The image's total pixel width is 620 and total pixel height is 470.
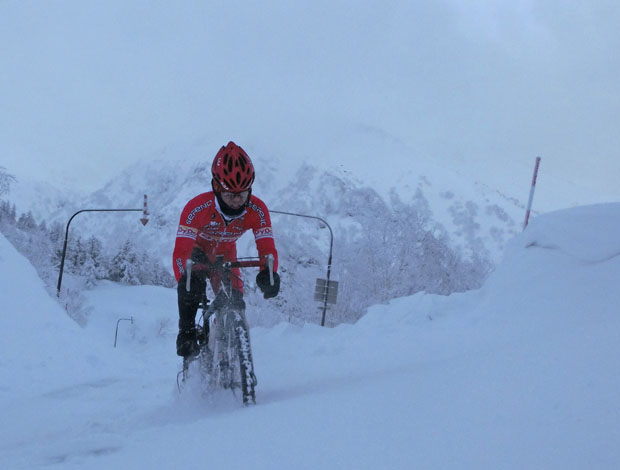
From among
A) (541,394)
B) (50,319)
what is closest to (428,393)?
(541,394)

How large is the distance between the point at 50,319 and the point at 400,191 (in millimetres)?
194127

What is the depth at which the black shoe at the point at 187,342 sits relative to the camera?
4.71m

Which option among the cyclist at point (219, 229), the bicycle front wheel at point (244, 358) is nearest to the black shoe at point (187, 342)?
the cyclist at point (219, 229)

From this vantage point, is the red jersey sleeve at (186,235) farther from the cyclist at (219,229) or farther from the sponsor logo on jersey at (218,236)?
→ the sponsor logo on jersey at (218,236)

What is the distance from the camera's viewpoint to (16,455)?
325 centimetres

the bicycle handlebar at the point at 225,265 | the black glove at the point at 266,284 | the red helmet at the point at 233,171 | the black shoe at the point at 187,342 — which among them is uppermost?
the red helmet at the point at 233,171

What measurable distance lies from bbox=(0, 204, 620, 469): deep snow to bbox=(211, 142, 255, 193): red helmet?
1.80m

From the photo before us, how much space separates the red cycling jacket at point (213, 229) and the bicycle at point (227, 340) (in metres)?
0.23

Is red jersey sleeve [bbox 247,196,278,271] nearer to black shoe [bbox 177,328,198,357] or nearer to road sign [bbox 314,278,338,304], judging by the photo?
black shoe [bbox 177,328,198,357]

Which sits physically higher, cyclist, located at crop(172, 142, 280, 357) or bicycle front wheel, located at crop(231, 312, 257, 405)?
cyclist, located at crop(172, 142, 280, 357)

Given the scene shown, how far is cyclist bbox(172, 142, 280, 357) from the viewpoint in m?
4.37

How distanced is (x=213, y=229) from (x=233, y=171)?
88 cm

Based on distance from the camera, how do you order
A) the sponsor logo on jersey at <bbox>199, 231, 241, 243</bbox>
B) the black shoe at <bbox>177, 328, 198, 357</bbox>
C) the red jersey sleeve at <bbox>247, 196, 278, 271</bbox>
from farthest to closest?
the sponsor logo on jersey at <bbox>199, 231, 241, 243</bbox>
the red jersey sleeve at <bbox>247, 196, 278, 271</bbox>
the black shoe at <bbox>177, 328, 198, 357</bbox>

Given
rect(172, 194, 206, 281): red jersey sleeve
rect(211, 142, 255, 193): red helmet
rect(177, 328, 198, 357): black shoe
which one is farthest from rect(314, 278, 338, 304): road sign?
rect(211, 142, 255, 193): red helmet
